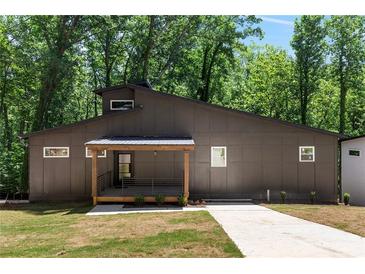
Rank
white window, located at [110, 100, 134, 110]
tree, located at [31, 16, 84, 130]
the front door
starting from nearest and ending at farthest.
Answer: the front door, white window, located at [110, 100, 134, 110], tree, located at [31, 16, 84, 130]

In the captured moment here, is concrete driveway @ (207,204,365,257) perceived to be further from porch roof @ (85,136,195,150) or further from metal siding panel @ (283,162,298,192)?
metal siding panel @ (283,162,298,192)

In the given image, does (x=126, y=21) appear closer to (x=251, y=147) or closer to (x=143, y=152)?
(x=143, y=152)

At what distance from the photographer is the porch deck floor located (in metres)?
14.3

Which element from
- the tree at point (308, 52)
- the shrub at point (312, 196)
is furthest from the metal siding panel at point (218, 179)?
the tree at point (308, 52)

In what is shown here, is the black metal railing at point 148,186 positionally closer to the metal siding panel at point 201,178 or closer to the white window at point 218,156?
the metal siding panel at point 201,178

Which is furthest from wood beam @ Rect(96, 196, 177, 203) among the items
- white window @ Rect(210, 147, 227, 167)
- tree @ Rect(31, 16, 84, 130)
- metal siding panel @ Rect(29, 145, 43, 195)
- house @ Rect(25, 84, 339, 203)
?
tree @ Rect(31, 16, 84, 130)

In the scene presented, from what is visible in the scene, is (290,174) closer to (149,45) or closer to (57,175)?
(57,175)

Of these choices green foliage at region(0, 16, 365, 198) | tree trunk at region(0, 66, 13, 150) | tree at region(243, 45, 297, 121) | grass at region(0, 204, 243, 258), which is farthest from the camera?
tree at region(243, 45, 297, 121)

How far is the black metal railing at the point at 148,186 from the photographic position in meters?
14.8

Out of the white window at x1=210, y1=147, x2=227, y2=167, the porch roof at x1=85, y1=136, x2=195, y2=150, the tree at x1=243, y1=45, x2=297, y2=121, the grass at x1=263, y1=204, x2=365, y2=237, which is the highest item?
the tree at x1=243, y1=45, x2=297, y2=121

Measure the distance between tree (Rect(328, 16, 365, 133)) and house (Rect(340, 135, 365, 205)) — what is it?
10.9m

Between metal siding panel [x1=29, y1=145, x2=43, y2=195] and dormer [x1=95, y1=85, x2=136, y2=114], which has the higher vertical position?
dormer [x1=95, y1=85, x2=136, y2=114]

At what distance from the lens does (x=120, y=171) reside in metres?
16.3

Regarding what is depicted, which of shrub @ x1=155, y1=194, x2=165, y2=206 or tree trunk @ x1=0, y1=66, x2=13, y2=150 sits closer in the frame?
shrub @ x1=155, y1=194, x2=165, y2=206
